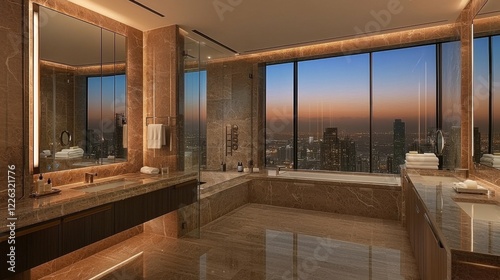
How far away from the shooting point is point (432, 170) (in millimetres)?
3402

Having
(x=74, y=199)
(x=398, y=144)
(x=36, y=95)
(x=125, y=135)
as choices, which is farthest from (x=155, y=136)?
(x=398, y=144)

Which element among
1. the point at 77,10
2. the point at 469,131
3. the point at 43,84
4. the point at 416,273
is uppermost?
the point at 77,10

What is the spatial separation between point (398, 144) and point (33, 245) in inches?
204

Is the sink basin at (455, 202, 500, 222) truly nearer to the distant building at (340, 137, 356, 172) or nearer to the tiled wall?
the distant building at (340, 137, 356, 172)

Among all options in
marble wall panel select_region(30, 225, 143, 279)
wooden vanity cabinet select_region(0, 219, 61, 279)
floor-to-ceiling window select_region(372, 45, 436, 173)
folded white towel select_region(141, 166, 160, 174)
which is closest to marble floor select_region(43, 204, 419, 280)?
marble wall panel select_region(30, 225, 143, 279)

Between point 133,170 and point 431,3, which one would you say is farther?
point 133,170

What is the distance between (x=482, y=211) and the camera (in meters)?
1.82

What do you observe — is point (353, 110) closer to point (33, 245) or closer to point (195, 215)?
point (195, 215)

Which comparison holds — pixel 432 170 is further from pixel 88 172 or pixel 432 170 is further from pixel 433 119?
pixel 88 172

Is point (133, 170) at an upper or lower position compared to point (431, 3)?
lower

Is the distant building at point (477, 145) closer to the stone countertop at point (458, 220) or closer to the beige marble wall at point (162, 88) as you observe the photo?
the stone countertop at point (458, 220)

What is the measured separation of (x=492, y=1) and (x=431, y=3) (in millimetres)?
826

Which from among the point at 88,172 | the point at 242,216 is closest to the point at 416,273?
the point at 242,216

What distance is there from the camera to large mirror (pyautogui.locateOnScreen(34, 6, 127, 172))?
262 cm
